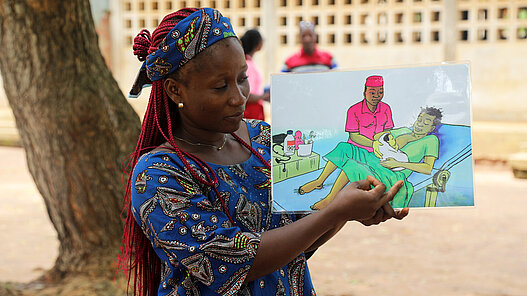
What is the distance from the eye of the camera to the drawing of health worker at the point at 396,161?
156cm

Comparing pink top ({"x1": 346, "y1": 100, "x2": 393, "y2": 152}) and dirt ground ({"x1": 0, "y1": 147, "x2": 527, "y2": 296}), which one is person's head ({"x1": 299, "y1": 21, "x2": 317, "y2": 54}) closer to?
dirt ground ({"x1": 0, "y1": 147, "x2": 527, "y2": 296})

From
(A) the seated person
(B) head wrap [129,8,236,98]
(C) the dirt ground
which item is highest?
(A) the seated person

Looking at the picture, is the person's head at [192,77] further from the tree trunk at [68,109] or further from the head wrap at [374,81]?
the tree trunk at [68,109]

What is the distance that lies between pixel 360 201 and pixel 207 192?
1.19 feet

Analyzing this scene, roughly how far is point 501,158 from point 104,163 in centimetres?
631

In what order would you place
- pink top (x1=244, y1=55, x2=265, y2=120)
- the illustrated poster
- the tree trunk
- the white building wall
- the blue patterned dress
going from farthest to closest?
1. the white building wall
2. pink top (x1=244, y1=55, x2=265, y2=120)
3. the tree trunk
4. the illustrated poster
5. the blue patterned dress

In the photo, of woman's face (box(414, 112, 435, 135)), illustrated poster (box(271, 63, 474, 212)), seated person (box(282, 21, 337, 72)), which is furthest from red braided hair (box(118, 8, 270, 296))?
seated person (box(282, 21, 337, 72))

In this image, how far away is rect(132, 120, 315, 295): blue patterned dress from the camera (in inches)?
56.9

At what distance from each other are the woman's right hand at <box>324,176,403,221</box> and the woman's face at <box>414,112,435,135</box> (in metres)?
0.16

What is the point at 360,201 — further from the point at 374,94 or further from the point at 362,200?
the point at 374,94

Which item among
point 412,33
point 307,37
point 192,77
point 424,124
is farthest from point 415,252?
point 412,33

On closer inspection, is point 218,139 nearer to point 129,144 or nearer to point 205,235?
point 205,235

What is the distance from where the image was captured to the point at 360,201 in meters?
1.47

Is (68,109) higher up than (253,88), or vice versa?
(253,88)
